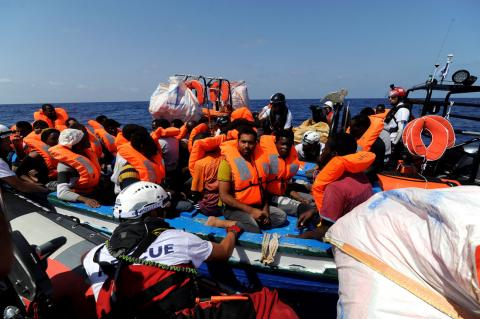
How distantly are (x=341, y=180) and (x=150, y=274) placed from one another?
1.62 m

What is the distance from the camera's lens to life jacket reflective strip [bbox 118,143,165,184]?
3.21 m

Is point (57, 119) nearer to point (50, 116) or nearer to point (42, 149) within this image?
point (50, 116)

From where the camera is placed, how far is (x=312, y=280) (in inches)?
101

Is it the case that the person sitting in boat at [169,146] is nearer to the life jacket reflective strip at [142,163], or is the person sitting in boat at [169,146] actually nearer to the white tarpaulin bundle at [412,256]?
the life jacket reflective strip at [142,163]

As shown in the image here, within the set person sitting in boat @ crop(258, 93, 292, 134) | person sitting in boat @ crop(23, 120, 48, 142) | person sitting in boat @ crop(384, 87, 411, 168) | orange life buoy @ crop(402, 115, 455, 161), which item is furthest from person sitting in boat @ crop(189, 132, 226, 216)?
person sitting in boat @ crop(384, 87, 411, 168)

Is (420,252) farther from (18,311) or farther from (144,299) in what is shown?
(18,311)

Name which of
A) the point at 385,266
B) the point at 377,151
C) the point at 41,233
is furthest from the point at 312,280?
the point at 41,233

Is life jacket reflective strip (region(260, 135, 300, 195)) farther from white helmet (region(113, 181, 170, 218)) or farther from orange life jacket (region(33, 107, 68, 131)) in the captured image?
orange life jacket (region(33, 107, 68, 131))

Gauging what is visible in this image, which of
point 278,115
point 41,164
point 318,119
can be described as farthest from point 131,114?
point 41,164

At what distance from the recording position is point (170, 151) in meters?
4.09

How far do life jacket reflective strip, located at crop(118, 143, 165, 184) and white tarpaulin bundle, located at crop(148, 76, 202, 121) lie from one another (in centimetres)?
285

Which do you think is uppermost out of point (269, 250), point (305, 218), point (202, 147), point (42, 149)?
point (202, 147)

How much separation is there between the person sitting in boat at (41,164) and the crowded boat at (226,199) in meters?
0.02

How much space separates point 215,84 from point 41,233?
8.13 metres
